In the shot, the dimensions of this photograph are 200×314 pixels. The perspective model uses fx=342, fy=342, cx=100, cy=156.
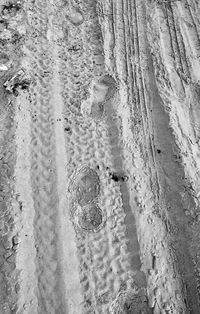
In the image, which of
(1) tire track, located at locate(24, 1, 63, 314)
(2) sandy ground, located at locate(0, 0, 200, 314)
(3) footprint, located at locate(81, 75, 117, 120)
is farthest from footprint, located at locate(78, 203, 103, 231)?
(3) footprint, located at locate(81, 75, 117, 120)

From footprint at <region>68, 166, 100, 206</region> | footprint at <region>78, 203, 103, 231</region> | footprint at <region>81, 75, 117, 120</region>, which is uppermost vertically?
footprint at <region>81, 75, 117, 120</region>

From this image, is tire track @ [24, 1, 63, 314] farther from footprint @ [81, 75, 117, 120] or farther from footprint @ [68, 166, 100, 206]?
footprint @ [81, 75, 117, 120]

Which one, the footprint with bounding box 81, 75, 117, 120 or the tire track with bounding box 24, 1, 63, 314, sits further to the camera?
the footprint with bounding box 81, 75, 117, 120

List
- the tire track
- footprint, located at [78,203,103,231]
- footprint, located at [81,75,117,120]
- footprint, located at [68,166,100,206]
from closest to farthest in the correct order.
→ the tire track
footprint, located at [78,203,103,231]
footprint, located at [68,166,100,206]
footprint, located at [81,75,117,120]

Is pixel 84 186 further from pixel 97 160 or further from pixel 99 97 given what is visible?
pixel 99 97

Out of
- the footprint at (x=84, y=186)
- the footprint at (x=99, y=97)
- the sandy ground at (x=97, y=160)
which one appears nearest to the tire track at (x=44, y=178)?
Answer: the sandy ground at (x=97, y=160)

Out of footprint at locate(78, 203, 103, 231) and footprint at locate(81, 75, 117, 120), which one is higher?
footprint at locate(81, 75, 117, 120)

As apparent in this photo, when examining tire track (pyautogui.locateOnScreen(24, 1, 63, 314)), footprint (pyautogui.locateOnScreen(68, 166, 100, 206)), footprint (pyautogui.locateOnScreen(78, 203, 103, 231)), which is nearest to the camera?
tire track (pyautogui.locateOnScreen(24, 1, 63, 314))

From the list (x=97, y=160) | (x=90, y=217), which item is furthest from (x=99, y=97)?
(x=90, y=217)
